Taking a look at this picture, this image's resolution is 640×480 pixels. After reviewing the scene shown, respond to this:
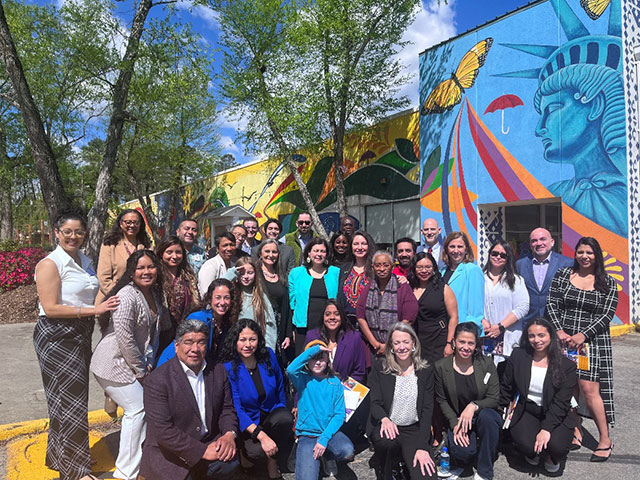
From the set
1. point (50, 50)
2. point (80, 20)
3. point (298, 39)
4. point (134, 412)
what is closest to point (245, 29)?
point (298, 39)

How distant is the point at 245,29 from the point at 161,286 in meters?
11.8

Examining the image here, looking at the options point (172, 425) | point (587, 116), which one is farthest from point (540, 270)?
point (587, 116)

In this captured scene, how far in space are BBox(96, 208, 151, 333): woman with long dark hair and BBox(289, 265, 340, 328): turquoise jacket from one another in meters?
1.50

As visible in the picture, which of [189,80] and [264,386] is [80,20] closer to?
[189,80]

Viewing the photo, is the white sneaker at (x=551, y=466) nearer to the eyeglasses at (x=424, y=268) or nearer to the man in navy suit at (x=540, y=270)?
the man in navy suit at (x=540, y=270)

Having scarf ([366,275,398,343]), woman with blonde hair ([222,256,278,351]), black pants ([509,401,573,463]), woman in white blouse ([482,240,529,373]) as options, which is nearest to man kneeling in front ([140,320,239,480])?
woman with blonde hair ([222,256,278,351])

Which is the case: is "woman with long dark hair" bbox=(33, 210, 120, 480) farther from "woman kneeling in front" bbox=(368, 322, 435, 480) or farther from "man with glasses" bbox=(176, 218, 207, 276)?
"woman kneeling in front" bbox=(368, 322, 435, 480)

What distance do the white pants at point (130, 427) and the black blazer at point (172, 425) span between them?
0.06 meters

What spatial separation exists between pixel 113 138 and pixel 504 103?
8582 mm

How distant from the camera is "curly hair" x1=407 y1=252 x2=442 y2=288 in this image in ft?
15.1

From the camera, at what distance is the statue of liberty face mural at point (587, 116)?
923 centimetres

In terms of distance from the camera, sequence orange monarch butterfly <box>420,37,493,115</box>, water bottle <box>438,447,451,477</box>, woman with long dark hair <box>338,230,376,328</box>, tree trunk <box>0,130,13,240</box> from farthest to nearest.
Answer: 1. tree trunk <box>0,130,13,240</box>
2. orange monarch butterfly <box>420,37,493,115</box>
3. woman with long dark hair <box>338,230,376,328</box>
4. water bottle <box>438,447,451,477</box>

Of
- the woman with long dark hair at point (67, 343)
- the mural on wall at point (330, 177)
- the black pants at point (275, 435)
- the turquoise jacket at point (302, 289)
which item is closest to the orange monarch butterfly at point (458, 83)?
the mural on wall at point (330, 177)

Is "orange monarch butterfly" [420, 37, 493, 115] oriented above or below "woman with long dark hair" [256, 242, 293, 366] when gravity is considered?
above
